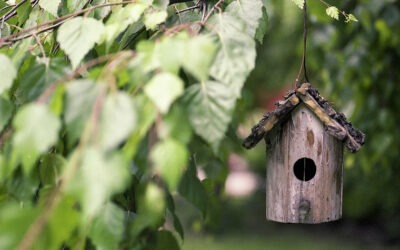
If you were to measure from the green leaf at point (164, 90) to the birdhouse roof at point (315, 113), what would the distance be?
0.77 m

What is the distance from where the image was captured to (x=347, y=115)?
12.2 feet

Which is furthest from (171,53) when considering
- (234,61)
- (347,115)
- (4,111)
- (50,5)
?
(347,115)

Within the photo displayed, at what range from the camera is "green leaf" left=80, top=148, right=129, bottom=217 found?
812mm

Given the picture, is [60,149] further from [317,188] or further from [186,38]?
[317,188]

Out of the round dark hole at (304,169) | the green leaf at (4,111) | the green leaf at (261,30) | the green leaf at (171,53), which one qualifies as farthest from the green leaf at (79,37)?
the round dark hole at (304,169)

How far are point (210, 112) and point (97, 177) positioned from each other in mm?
263

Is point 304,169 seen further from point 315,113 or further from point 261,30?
point 261,30

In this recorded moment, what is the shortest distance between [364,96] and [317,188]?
2.21 metres

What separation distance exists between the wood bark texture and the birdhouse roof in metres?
0.03

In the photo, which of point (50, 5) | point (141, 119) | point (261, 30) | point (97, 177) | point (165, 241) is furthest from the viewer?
point (261, 30)

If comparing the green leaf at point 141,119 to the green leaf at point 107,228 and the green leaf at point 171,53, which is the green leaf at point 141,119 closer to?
the green leaf at point 171,53

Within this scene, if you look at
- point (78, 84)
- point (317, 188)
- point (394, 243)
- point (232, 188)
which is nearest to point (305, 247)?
point (394, 243)

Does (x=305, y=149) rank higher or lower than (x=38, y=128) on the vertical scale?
lower

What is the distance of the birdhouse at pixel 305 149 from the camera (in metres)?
1.67
